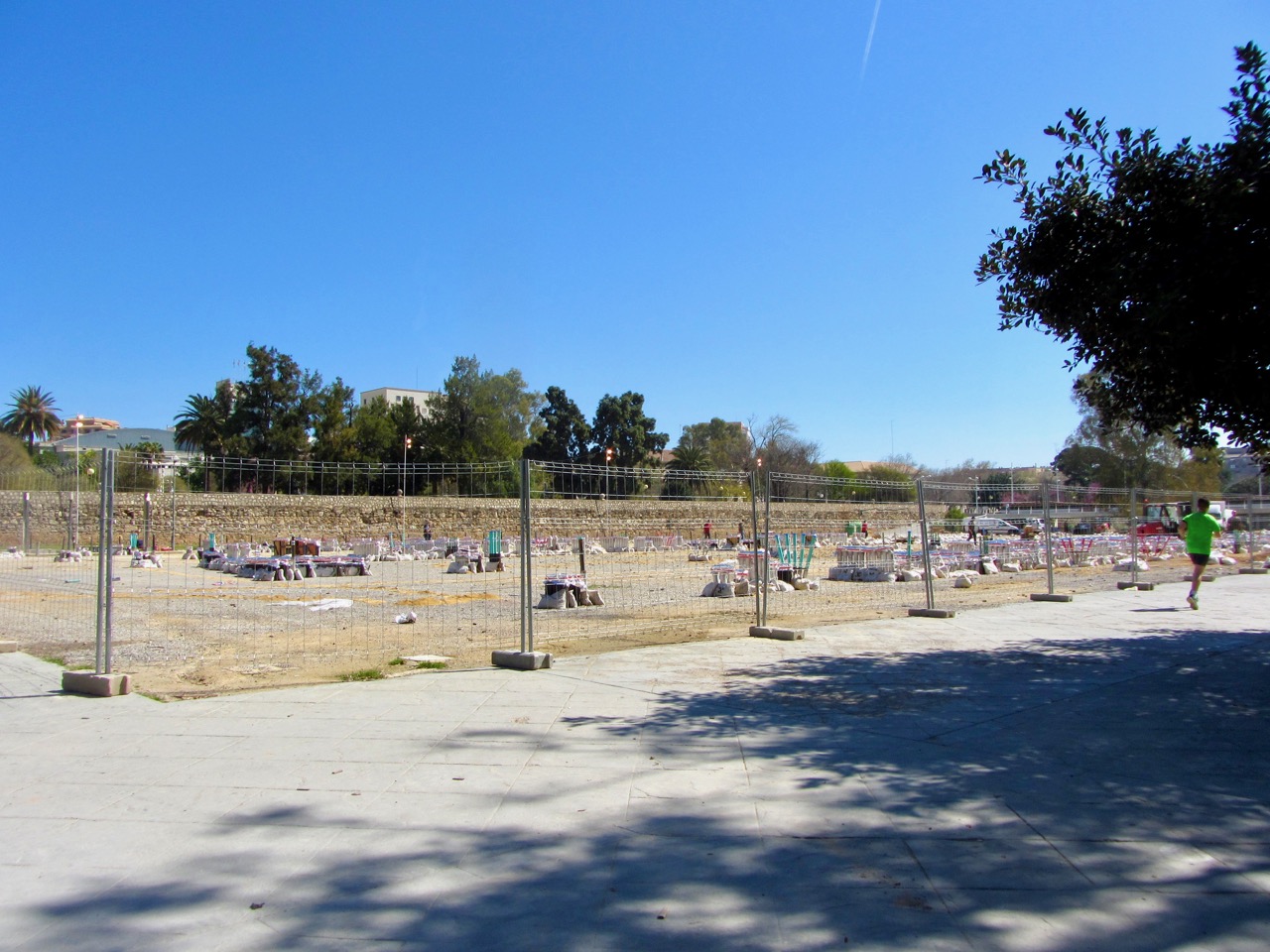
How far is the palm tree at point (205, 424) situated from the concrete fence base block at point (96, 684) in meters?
58.9

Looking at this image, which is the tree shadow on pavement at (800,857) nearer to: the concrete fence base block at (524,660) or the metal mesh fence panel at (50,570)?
the concrete fence base block at (524,660)

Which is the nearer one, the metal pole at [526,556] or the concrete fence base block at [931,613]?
the metal pole at [526,556]

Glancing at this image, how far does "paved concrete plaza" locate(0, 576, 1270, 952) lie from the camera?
118 inches

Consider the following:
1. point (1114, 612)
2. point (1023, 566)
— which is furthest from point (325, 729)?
point (1023, 566)

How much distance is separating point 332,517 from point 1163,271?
4348cm

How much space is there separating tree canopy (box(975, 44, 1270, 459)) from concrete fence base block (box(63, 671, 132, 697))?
852 cm

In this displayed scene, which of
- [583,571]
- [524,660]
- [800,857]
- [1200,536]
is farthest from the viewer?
[583,571]

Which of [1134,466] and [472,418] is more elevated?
[472,418]

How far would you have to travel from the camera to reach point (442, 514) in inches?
1711

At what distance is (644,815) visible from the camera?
4090 millimetres

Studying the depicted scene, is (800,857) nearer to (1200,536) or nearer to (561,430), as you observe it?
(1200,536)

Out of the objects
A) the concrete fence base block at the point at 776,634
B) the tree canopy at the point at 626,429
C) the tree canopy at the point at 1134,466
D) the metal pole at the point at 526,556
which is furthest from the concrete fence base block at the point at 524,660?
the tree canopy at the point at 626,429

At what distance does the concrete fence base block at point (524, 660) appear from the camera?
307 inches

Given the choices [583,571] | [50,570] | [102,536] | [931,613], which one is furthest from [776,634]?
[50,570]
